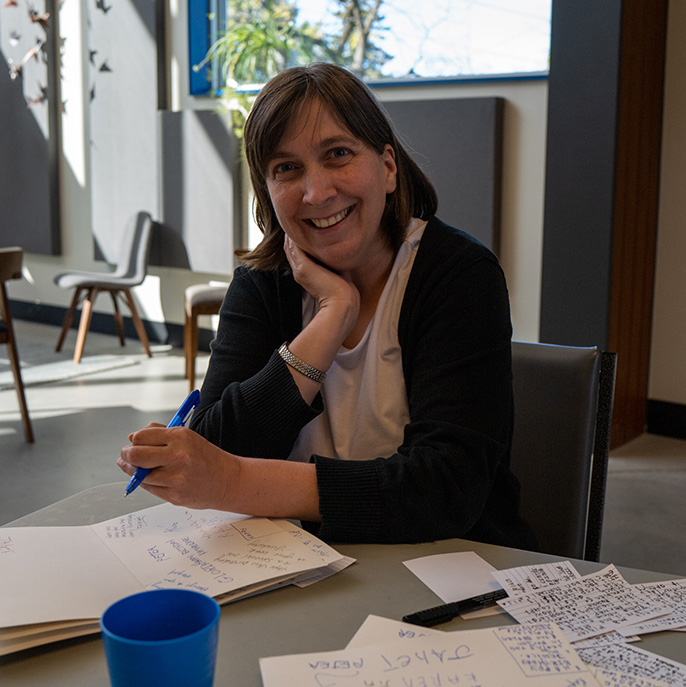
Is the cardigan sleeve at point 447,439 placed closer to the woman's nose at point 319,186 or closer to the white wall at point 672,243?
the woman's nose at point 319,186

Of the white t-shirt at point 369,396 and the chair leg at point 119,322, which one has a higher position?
the white t-shirt at point 369,396

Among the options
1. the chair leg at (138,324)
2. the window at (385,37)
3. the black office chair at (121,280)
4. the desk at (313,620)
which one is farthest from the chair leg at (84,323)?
the desk at (313,620)

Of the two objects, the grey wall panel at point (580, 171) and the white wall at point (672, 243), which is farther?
the white wall at point (672, 243)

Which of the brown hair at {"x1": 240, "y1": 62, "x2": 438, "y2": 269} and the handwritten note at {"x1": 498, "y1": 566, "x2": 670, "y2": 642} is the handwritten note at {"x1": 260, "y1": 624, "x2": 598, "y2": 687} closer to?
Answer: the handwritten note at {"x1": 498, "y1": 566, "x2": 670, "y2": 642}

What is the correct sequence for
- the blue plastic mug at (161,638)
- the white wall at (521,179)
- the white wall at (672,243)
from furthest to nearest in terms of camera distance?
the white wall at (521,179) → the white wall at (672,243) → the blue plastic mug at (161,638)

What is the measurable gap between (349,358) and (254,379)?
161mm

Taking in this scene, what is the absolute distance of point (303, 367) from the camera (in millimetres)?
1262

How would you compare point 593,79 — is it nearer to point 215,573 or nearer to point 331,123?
point 331,123

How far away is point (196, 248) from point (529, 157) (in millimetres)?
2289

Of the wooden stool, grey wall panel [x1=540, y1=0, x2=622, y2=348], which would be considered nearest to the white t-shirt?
grey wall panel [x1=540, y1=0, x2=622, y2=348]

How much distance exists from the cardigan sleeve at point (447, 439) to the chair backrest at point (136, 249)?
441cm

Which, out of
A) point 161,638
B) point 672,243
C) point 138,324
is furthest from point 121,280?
point 161,638

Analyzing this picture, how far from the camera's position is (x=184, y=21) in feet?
17.7

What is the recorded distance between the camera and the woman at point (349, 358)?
3.44 ft
